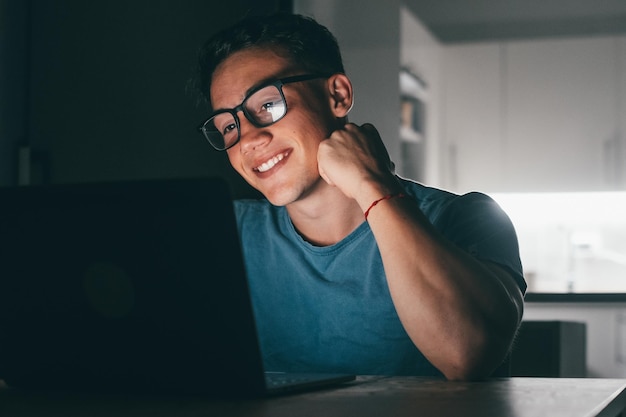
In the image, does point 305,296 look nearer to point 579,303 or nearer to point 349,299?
point 349,299

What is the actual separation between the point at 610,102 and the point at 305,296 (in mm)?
2925

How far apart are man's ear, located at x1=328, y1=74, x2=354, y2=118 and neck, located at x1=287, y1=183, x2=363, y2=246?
0.56 ft

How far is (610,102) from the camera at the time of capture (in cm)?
405

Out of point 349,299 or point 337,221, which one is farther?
point 337,221

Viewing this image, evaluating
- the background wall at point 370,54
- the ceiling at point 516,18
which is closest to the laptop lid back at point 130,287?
the background wall at point 370,54

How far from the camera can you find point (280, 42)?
5.59 feet

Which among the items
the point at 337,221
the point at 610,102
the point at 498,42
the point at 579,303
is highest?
the point at 498,42

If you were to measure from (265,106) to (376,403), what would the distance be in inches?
32.8

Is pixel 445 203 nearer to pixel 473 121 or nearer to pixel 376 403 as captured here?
pixel 376 403

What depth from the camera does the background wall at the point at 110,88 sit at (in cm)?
341

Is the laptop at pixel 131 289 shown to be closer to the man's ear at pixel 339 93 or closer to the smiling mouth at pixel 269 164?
the smiling mouth at pixel 269 164

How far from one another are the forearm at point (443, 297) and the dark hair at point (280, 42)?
0.54 meters

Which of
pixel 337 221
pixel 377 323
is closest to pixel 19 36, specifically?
pixel 337 221

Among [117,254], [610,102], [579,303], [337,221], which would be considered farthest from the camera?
[610,102]
